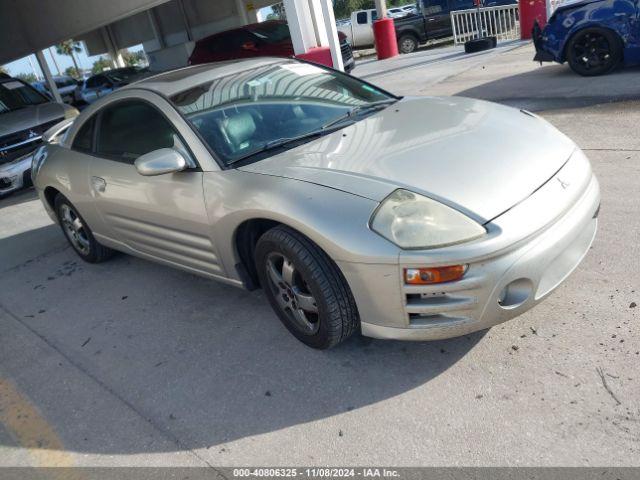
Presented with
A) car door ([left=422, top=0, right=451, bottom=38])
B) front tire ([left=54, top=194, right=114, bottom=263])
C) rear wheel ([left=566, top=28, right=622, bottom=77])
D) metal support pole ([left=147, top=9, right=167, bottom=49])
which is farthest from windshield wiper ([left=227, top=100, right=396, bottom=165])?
metal support pole ([left=147, top=9, right=167, bottom=49])

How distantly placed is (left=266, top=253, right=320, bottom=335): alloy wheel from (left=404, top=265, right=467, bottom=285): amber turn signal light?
593 mm

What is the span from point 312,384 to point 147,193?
1685 millimetres

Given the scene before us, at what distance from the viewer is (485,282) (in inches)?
93.8

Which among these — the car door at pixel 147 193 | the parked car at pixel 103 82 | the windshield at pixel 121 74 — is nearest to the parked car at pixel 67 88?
the parked car at pixel 103 82

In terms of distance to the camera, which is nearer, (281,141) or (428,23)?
(281,141)

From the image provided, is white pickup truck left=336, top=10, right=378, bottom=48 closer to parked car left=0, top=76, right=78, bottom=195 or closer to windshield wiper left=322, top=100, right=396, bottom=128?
parked car left=0, top=76, right=78, bottom=195

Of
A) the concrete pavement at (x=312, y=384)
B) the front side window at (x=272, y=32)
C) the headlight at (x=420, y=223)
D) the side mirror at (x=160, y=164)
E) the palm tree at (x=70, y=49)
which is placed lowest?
the concrete pavement at (x=312, y=384)

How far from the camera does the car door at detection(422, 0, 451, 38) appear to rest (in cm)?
1827

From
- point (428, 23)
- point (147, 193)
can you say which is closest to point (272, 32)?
point (428, 23)

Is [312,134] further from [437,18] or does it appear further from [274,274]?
[437,18]

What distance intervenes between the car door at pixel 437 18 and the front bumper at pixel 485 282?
56.2 feet

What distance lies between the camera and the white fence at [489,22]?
14094mm

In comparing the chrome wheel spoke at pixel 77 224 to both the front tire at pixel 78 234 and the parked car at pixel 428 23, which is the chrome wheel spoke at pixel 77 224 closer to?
the front tire at pixel 78 234

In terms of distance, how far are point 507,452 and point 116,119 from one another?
339 centimetres
